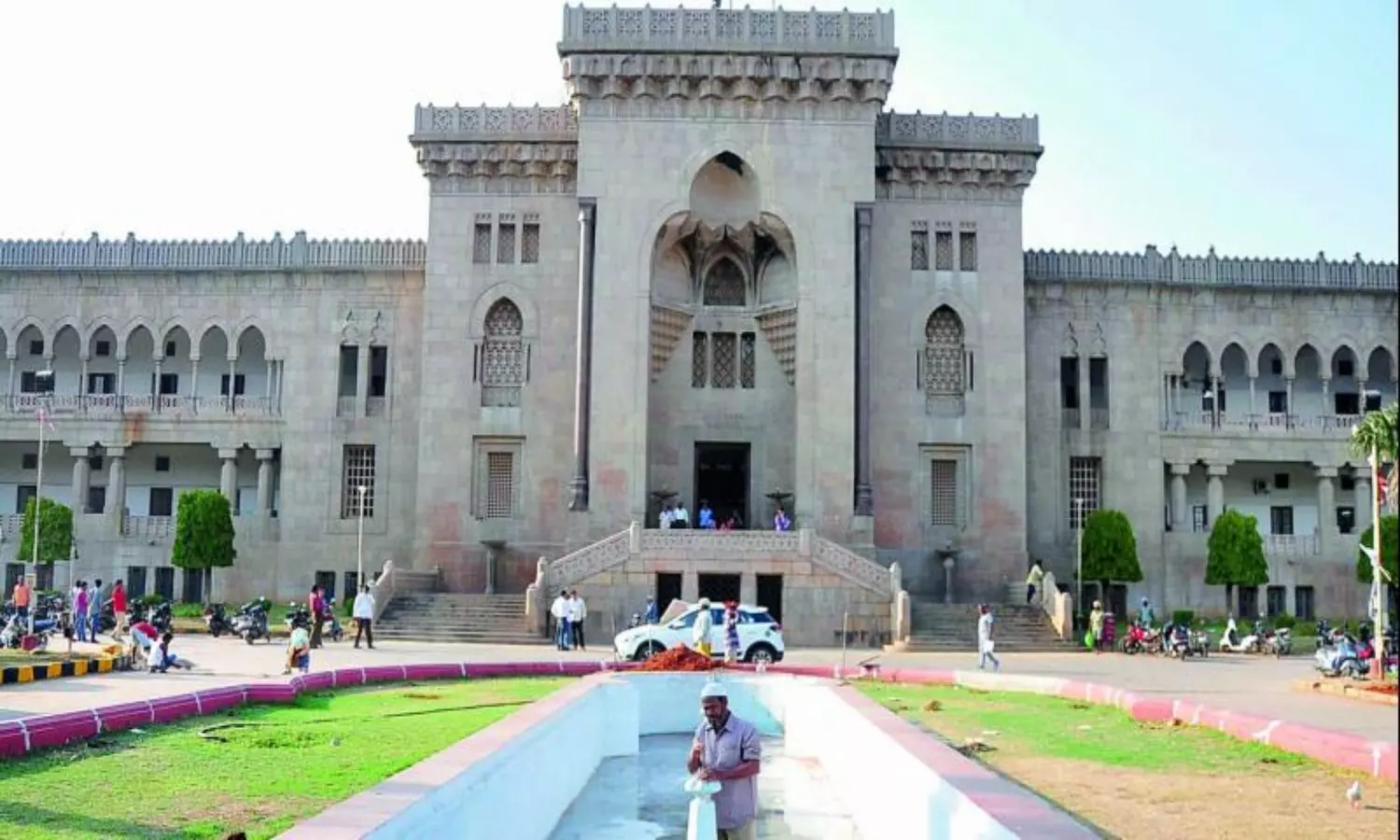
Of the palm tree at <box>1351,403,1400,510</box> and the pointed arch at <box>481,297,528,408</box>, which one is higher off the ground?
the pointed arch at <box>481,297,528,408</box>

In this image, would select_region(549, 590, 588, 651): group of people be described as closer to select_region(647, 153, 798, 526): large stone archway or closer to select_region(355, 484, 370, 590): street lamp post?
select_region(647, 153, 798, 526): large stone archway

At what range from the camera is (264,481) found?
40.2 meters

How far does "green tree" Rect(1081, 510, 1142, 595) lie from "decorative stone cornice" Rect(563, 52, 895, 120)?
13.1 m

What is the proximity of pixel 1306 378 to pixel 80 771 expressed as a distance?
40371 millimetres

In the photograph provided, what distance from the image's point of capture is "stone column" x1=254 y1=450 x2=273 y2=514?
40.1 meters

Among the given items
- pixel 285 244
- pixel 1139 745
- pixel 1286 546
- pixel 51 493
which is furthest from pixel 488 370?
pixel 1139 745

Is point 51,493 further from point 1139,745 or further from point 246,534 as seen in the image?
point 1139,745

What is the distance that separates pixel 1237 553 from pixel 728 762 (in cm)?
3250

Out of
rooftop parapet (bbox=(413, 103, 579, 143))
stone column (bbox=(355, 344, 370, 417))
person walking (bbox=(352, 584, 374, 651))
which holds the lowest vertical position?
person walking (bbox=(352, 584, 374, 651))

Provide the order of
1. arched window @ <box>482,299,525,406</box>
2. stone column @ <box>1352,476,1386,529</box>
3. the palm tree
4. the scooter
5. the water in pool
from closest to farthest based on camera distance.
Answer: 1. the water in pool
2. the palm tree
3. the scooter
4. arched window @ <box>482,299,525,406</box>
5. stone column @ <box>1352,476,1386,529</box>

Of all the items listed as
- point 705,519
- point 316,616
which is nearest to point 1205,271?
point 705,519

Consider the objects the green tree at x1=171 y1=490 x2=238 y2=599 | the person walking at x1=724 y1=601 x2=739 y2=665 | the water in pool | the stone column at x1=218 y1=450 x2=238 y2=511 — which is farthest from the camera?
the stone column at x1=218 y1=450 x2=238 y2=511

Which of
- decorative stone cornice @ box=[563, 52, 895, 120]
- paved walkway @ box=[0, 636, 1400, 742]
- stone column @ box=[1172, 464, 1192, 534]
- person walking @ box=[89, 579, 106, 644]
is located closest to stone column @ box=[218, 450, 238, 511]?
person walking @ box=[89, 579, 106, 644]

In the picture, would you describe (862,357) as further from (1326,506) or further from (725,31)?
(1326,506)
